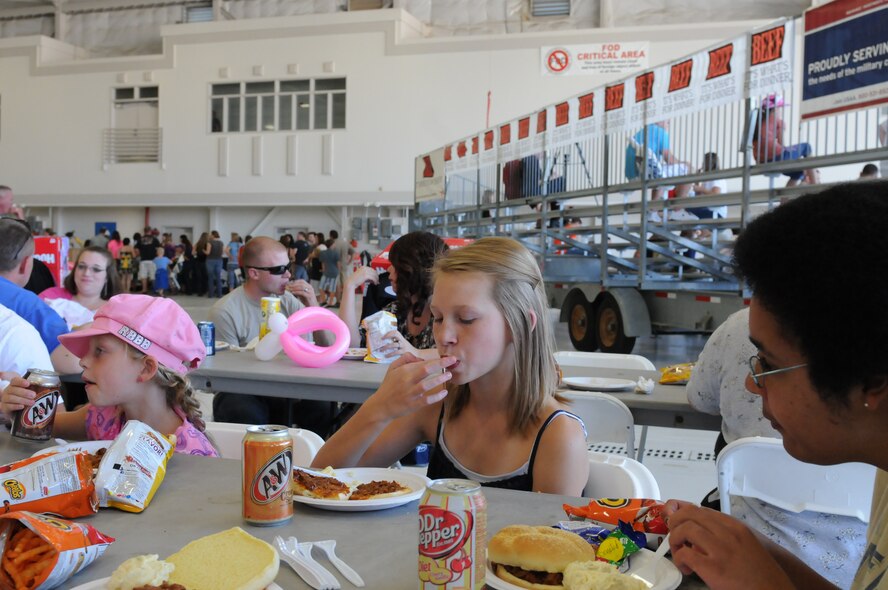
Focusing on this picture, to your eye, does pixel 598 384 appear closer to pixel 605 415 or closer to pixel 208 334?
pixel 605 415

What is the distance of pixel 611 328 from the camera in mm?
8883

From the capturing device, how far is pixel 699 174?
704 centimetres

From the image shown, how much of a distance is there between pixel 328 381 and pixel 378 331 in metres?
0.49

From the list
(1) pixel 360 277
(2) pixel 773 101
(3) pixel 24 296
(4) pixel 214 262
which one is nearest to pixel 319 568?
(3) pixel 24 296

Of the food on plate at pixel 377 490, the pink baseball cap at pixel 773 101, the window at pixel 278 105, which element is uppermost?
the window at pixel 278 105

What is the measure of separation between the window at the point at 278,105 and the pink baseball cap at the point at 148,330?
18.5 meters

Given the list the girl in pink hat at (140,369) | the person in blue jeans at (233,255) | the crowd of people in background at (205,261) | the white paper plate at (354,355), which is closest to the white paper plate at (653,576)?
the girl in pink hat at (140,369)

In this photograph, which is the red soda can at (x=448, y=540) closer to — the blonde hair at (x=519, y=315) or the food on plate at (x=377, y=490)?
the food on plate at (x=377, y=490)

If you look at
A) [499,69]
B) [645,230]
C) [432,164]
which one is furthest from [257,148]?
[645,230]

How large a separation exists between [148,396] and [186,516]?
2.51ft

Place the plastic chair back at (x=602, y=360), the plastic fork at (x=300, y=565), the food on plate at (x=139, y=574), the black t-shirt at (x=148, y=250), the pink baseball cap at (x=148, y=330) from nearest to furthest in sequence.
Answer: the food on plate at (x=139, y=574)
the plastic fork at (x=300, y=565)
the pink baseball cap at (x=148, y=330)
the plastic chair back at (x=602, y=360)
the black t-shirt at (x=148, y=250)

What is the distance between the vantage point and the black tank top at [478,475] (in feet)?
6.42

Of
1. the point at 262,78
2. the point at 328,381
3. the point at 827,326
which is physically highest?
the point at 262,78

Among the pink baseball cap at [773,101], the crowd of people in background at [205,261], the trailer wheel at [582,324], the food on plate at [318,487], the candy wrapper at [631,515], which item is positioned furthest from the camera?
the crowd of people in background at [205,261]
